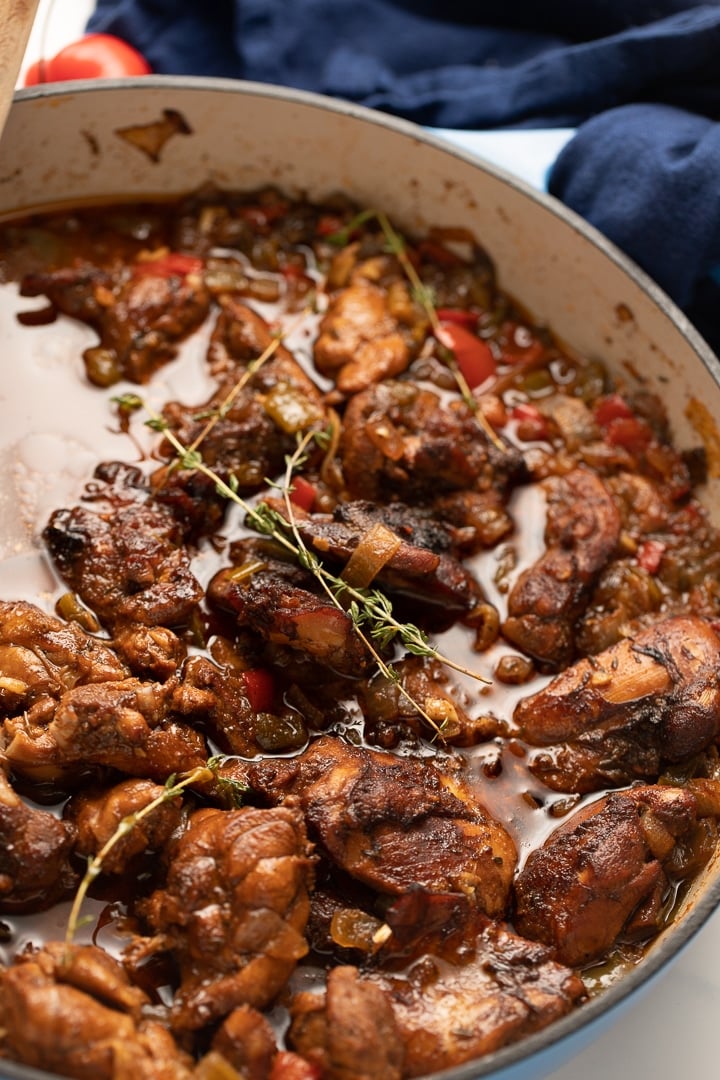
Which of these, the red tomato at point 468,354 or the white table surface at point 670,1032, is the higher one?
the red tomato at point 468,354

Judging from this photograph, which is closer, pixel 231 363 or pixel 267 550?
pixel 267 550

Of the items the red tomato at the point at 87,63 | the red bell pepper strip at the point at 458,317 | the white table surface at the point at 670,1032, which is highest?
the red tomato at the point at 87,63

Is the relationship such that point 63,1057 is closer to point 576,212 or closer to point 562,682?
point 562,682

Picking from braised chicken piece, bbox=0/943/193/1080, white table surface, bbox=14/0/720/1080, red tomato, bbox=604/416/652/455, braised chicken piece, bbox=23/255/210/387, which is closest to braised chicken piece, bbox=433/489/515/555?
red tomato, bbox=604/416/652/455

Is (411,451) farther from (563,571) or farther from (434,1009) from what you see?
(434,1009)

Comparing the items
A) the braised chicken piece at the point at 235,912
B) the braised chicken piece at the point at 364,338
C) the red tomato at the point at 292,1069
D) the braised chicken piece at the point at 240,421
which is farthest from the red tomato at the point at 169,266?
the red tomato at the point at 292,1069

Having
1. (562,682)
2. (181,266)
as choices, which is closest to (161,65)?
(181,266)

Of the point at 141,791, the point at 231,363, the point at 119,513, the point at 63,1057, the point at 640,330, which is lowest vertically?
the point at 63,1057

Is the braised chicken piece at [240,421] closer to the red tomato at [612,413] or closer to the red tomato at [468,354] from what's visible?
the red tomato at [468,354]
